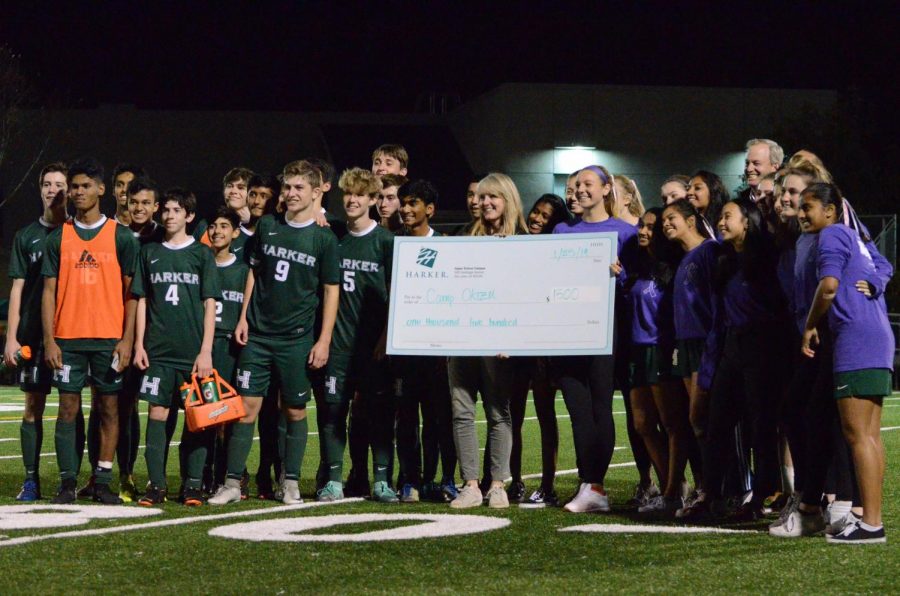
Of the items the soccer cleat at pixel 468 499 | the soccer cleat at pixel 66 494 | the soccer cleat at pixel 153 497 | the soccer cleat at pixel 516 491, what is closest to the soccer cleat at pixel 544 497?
the soccer cleat at pixel 516 491

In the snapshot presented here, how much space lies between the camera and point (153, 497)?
315 inches

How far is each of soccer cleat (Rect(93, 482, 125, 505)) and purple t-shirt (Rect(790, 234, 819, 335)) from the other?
13.1 feet

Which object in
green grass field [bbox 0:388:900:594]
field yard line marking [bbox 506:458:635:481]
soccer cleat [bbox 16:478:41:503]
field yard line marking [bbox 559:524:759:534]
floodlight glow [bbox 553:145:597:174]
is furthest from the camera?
floodlight glow [bbox 553:145:597:174]

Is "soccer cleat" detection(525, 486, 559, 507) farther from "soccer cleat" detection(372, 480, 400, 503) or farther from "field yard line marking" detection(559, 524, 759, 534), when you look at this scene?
"field yard line marking" detection(559, 524, 759, 534)

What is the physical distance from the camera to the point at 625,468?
10.7 m

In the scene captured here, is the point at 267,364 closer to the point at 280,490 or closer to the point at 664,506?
the point at 280,490

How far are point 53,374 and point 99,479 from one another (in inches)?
27.2

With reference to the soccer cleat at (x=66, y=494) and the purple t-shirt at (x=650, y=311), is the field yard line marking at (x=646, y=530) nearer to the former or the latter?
the purple t-shirt at (x=650, y=311)

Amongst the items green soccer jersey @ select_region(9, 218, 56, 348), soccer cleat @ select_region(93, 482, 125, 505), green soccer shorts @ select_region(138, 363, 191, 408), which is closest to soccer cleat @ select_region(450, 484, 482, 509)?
green soccer shorts @ select_region(138, 363, 191, 408)

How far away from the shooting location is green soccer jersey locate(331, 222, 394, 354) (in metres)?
8.31

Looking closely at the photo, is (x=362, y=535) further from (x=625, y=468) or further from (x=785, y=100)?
(x=785, y=100)

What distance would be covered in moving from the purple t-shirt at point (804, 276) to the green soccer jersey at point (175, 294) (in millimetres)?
3374

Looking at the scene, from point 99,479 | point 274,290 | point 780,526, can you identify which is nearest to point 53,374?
point 99,479

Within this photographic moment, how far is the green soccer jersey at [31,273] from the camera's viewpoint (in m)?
8.34
